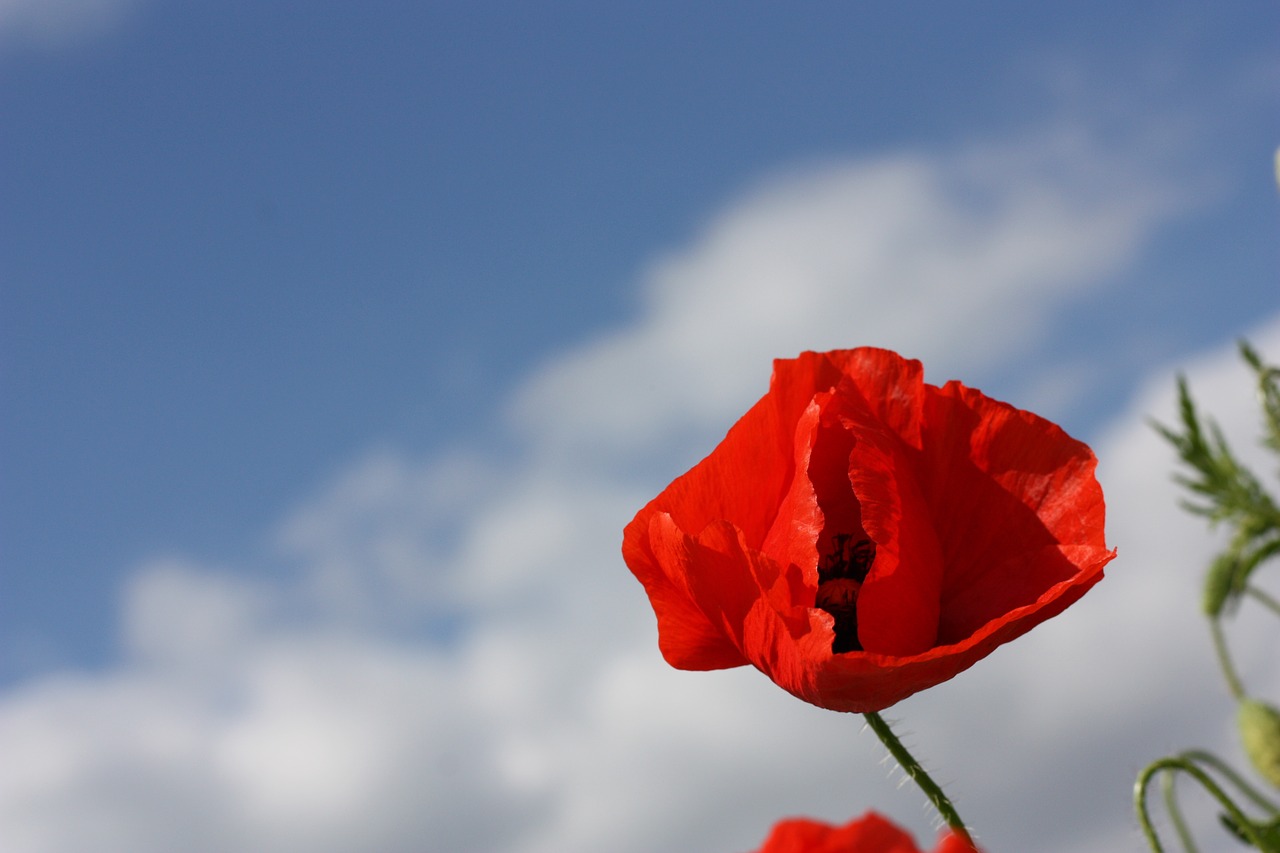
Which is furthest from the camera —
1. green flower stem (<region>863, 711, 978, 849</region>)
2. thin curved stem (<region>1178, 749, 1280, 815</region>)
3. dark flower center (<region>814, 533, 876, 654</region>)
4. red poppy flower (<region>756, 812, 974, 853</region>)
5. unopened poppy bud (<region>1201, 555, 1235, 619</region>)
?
unopened poppy bud (<region>1201, 555, 1235, 619</region>)

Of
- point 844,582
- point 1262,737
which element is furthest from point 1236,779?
point 844,582

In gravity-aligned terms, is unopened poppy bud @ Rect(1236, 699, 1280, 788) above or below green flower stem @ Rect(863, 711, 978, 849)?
above

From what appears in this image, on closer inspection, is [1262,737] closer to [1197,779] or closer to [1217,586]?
[1217,586]

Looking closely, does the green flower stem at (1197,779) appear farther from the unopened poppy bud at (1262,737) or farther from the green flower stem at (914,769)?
the unopened poppy bud at (1262,737)

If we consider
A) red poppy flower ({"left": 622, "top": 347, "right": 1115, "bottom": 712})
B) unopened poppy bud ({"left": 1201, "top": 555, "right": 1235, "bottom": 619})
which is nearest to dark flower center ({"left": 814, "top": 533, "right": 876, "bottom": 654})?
red poppy flower ({"left": 622, "top": 347, "right": 1115, "bottom": 712})

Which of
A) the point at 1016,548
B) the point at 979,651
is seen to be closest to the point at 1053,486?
the point at 1016,548

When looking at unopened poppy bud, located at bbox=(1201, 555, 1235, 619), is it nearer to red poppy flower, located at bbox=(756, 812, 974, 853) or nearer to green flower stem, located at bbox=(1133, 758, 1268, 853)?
green flower stem, located at bbox=(1133, 758, 1268, 853)
